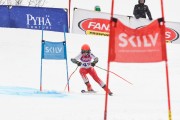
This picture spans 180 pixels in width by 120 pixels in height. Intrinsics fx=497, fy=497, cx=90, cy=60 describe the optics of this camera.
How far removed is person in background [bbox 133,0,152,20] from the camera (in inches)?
769

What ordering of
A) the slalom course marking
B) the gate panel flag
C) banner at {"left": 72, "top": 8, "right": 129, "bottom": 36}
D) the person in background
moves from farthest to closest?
banner at {"left": 72, "top": 8, "right": 129, "bottom": 36} → the person in background → the slalom course marking → the gate panel flag

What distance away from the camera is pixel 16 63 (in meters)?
16.8

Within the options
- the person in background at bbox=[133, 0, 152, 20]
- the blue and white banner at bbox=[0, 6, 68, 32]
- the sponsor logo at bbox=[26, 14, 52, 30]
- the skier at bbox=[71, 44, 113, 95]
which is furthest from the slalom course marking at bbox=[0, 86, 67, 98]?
the person in background at bbox=[133, 0, 152, 20]

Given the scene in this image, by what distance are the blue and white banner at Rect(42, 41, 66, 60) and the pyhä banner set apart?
7899 millimetres

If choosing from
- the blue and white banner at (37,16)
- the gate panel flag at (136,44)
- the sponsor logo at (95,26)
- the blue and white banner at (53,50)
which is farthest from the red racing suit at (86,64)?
the sponsor logo at (95,26)

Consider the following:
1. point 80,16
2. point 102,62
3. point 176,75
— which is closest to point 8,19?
point 80,16

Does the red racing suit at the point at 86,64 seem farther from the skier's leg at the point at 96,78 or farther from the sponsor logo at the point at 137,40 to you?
the sponsor logo at the point at 137,40

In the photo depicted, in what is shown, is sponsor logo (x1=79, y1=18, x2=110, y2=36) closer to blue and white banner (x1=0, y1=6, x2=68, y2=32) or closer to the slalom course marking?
blue and white banner (x1=0, y1=6, x2=68, y2=32)

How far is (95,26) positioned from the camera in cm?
2061

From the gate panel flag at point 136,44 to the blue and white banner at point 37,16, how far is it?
499 inches

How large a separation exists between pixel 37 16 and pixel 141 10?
4180 millimetres

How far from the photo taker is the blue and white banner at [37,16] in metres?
20.0

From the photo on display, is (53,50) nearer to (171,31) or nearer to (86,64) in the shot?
(86,64)

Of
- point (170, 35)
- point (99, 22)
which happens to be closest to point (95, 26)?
point (99, 22)
